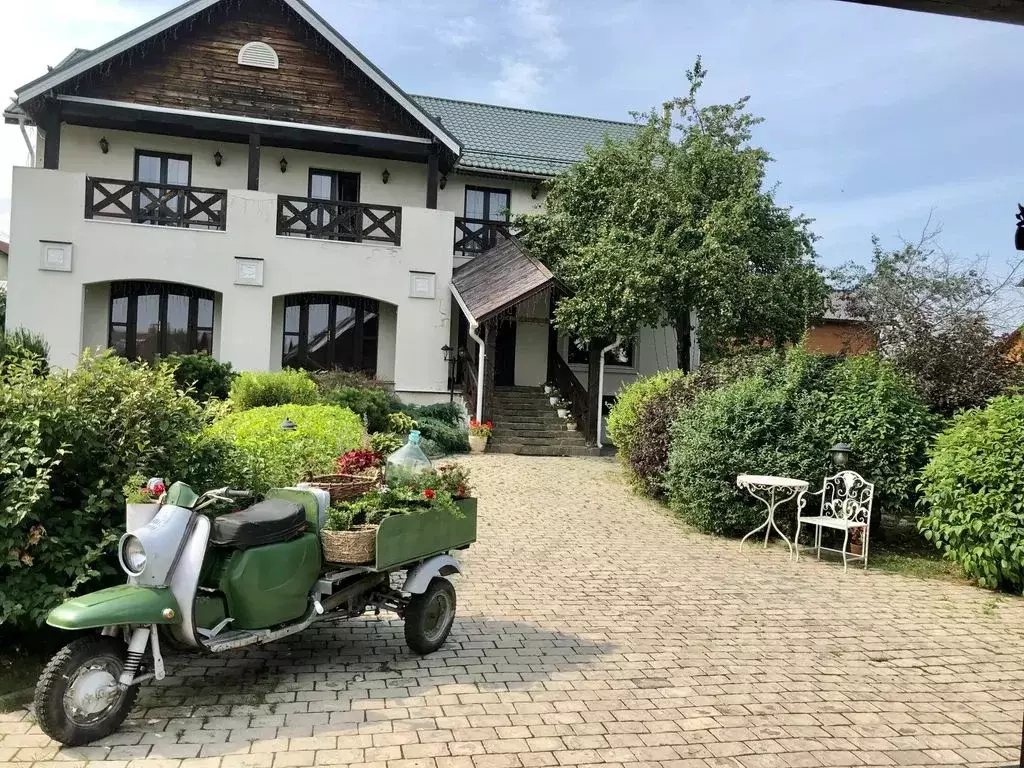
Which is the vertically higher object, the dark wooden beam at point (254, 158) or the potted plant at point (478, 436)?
the dark wooden beam at point (254, 158)

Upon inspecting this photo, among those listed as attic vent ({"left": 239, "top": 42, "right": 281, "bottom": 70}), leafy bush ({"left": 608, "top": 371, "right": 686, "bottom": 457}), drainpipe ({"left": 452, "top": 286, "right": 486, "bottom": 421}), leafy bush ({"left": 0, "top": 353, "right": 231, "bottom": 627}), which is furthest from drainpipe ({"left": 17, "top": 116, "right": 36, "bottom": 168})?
leafy bush ({"left": 0, "top": 353, "right": 231, "bottom": 627})

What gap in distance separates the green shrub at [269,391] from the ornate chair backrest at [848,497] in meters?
8.65

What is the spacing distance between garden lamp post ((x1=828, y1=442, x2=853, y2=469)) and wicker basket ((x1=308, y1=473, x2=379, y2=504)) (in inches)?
223

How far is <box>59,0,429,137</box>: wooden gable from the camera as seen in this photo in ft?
57.7

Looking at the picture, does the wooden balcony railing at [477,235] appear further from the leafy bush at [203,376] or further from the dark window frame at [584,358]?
the leafy bush at [203,376]

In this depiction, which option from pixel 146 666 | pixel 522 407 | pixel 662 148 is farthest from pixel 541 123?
pixel 146 666

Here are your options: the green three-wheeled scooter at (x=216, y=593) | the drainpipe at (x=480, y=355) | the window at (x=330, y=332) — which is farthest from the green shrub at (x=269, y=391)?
the green three-wheeled scooter at (x=216, y=593)

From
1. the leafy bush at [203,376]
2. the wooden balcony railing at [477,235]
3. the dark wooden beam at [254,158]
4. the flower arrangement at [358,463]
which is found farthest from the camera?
the wooden balcony railing at [477,235]

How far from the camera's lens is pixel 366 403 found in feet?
49.0

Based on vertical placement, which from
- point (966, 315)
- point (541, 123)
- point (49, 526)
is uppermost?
point (541, 123)

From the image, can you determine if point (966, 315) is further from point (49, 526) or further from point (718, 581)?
point (49, 526)

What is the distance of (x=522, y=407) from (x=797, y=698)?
13899 millimetres

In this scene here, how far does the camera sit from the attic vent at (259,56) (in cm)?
1827

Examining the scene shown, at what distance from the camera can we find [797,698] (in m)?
4.63
